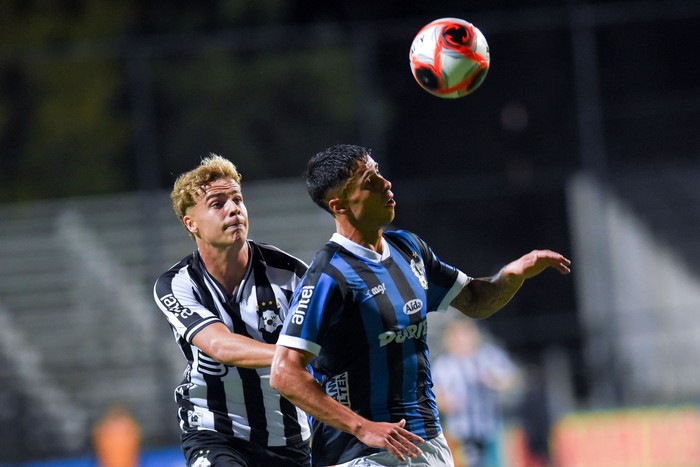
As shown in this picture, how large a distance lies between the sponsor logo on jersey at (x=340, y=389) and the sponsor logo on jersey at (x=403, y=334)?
0.20 m

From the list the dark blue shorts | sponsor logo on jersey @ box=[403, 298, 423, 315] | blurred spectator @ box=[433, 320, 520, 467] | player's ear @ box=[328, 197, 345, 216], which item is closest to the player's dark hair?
player's ear @ box=[328, 197, 345, 216]

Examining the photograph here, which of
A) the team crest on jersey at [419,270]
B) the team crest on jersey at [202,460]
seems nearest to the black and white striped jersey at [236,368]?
the team crest on jersey at [202,460]

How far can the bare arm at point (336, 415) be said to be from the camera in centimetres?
449

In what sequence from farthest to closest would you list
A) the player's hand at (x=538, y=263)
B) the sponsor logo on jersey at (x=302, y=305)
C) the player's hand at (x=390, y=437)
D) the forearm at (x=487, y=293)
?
the forearm at (x=487, y=293)
the player's hand at (x=538, y=263)
the sponsor logo on jersey at (x=302, y=305)
the player's hand at (x=390, y=437)

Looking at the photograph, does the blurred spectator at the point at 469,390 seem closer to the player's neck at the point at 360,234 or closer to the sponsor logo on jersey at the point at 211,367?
the sponsor logo on jersey at the point at 211,367

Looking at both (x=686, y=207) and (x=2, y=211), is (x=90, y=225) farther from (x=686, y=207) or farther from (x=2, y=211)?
(x=686, y=207)

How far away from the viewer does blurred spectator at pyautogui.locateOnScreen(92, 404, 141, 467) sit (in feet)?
42.1

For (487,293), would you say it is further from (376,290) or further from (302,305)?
(302,305)

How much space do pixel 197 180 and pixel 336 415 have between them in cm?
149

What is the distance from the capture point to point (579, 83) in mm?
17562

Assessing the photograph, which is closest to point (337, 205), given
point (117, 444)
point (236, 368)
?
point (236, 368)

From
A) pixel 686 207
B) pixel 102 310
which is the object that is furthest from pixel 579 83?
pixel 102 310

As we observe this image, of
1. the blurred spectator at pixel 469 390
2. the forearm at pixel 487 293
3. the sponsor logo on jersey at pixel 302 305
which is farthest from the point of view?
the blurred spectator at pixel 469 390

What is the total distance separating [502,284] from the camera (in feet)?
17.5
